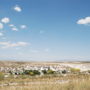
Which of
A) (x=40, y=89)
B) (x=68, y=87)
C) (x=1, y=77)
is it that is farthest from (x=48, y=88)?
(x=1, y=77)

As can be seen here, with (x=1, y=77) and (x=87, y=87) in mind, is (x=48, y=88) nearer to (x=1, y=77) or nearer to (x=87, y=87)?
(x=87, y=87)

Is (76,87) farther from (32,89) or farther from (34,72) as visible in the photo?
(34,72)

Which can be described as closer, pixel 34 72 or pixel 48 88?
pixel 48 88

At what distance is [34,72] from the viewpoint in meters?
59.3

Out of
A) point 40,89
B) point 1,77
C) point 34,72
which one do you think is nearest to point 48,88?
point 40,89

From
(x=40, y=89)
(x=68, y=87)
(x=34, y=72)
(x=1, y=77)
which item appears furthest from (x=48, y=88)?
(x=34, y=72)

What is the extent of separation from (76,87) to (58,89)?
0.86m

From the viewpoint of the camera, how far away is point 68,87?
9.76 metres

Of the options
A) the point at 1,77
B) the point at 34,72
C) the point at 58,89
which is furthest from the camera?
the point at 34,72

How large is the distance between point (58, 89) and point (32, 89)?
1093 millimetres

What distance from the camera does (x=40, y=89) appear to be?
9336 millimetres

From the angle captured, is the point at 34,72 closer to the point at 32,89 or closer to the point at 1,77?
the point at 1,77

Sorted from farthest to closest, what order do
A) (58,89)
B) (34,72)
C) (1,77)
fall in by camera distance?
(34,72) < (1,77) < (58,89)

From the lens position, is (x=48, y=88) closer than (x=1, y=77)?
Yes
